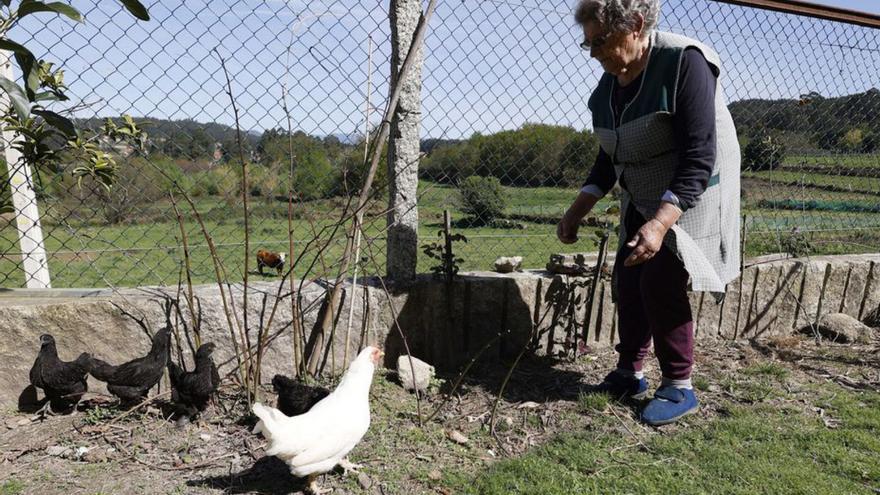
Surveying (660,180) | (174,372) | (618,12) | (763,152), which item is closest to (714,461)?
(660,180)

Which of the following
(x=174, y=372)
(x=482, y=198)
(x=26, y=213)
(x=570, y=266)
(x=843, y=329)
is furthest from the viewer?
(x=482, y=198)

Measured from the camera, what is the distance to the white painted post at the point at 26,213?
3.13m

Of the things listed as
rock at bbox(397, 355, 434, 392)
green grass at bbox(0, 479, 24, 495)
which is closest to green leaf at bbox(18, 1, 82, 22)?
green grass at bbox(0, 479, 24, 495)

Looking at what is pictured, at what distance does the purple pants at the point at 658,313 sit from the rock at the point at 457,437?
3.25ft

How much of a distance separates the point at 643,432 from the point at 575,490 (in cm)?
70

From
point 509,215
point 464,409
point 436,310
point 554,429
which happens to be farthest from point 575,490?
point 509,215

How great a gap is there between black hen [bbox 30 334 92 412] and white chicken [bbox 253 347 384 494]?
1102 mm

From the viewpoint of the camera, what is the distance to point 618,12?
2.61 meters

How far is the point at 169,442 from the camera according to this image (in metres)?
2.86

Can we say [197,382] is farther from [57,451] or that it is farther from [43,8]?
[43,8]

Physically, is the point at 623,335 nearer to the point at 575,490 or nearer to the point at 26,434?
the point at 575,490

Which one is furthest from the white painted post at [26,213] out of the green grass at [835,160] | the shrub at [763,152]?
the green grass at [835,160]

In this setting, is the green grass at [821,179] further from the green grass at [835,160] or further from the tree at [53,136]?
the tree at [53,136]

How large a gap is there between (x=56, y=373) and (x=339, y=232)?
73.1 inches
